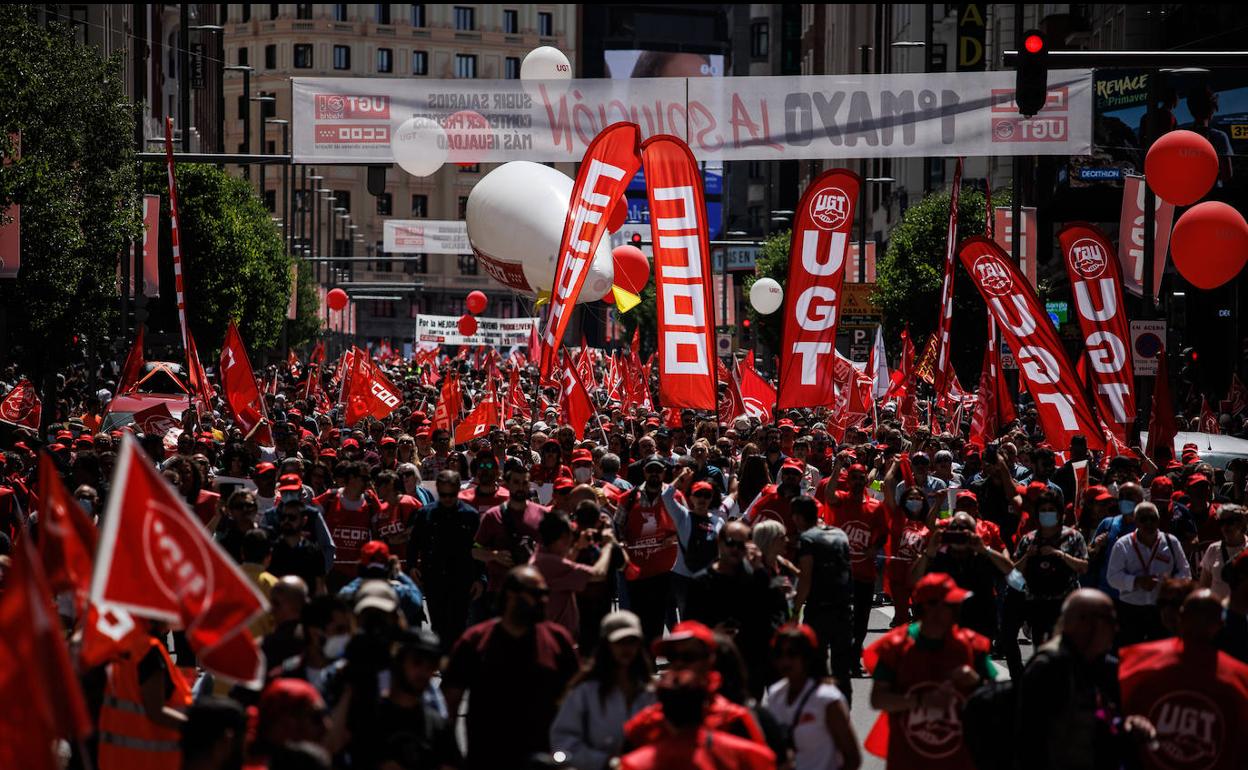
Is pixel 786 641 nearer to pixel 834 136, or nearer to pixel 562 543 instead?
pixel 562 543

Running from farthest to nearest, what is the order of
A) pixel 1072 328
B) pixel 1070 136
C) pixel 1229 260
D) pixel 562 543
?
pixel 1072 328 < pixel 1070 136 < pixel 1229 260 < pixel 562 543

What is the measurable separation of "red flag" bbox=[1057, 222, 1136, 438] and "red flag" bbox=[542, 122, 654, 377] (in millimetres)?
4708

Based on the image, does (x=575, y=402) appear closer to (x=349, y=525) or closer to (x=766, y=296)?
(x=349, y=525)

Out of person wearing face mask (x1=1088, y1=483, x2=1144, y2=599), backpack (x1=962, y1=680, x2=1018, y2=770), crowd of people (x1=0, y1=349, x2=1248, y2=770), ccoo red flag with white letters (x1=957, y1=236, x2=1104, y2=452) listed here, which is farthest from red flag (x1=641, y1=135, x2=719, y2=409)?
backpack (x1=962, y1=680, x2=1018, y2=770)

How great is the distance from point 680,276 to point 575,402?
5.63m

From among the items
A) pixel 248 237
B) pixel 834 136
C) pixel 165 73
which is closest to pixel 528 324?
pixel 248 237

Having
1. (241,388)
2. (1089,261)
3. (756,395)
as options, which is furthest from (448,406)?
(1089,261)

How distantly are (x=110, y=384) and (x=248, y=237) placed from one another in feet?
24.2

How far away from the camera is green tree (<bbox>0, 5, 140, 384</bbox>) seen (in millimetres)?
23516

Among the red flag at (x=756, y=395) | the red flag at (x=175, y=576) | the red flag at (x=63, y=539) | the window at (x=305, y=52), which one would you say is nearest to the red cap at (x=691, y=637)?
the red flag at (x=175, y=576)

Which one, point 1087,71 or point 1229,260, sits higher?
point 1087,71

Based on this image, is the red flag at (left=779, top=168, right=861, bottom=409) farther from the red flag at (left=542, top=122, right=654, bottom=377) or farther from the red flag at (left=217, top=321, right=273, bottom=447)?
the red flag at (left=217, top=321, right=273, bottom=447)

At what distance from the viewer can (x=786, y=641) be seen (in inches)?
269

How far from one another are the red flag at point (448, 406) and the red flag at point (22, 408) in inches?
188
